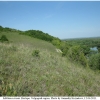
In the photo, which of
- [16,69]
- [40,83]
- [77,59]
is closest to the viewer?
[40,83]

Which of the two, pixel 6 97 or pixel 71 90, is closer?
pixel 6 97

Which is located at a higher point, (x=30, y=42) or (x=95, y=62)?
(x=30, y=42)

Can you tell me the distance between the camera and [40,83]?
4.05 m

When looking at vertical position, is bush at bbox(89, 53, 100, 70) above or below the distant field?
below

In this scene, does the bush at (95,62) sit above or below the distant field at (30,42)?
below

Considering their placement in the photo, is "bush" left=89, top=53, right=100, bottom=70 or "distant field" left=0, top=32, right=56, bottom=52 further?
"bush" left=89, top=53, right=100, bottom=70

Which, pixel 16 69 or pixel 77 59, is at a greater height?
pixel 16 69

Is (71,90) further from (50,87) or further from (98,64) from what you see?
(98,64)

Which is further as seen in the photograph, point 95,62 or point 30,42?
point 95,62

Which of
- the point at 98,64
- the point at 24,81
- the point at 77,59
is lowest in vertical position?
the point at 98,64

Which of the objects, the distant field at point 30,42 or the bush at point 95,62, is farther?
the bush at point 95,62

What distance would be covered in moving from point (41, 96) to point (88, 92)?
247cm

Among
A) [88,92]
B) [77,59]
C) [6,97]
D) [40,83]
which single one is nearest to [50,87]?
[40,83]

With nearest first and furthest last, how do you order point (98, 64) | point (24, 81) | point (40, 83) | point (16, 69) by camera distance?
point (24, 81)
point (40, 83)
point (16, 69)
point (98, 64)
